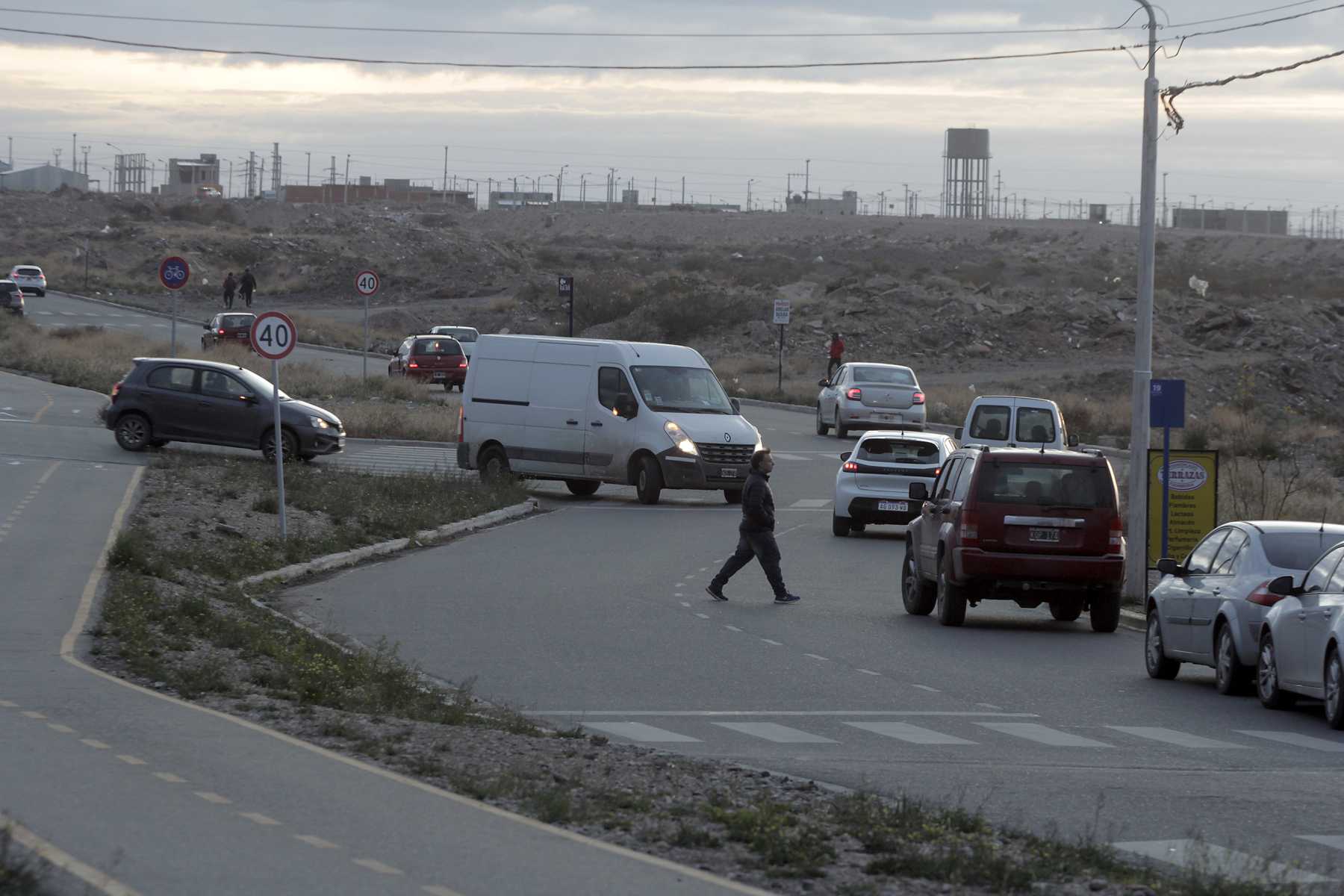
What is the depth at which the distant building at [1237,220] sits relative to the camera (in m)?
190

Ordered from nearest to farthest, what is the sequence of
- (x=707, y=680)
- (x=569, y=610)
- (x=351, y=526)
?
(x=707, y=680) → (x=569, y=610) → (x=351, y=526)

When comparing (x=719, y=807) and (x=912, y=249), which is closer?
(x=719, y=807)

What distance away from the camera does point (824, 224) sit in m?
186

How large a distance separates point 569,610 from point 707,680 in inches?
163

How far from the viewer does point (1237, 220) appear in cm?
19575

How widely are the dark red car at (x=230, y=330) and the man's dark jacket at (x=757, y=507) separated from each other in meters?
41.3

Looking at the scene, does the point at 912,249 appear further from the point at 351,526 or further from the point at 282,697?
the point at 282,697

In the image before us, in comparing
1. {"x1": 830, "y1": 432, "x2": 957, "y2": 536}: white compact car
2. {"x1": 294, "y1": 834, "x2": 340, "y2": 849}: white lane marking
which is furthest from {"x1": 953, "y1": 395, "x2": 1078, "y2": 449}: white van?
{"x1": 294, "y1": 834, "x2": 340, "y2": 849}: white lane marking

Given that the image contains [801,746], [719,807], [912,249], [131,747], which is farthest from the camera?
[912,249]

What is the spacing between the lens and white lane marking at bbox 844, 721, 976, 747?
35.6 ft

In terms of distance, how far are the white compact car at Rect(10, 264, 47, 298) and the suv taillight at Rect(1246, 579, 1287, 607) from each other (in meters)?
83.9

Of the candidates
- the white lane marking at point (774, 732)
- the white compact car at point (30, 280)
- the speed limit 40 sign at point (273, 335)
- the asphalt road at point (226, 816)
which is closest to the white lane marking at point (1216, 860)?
the asphalt road at point (226, 816)

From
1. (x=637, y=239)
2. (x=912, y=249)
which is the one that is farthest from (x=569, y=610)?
(x=637, y=239)

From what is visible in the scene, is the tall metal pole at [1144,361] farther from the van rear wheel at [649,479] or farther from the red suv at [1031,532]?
the van rear wheel at [649,479]
